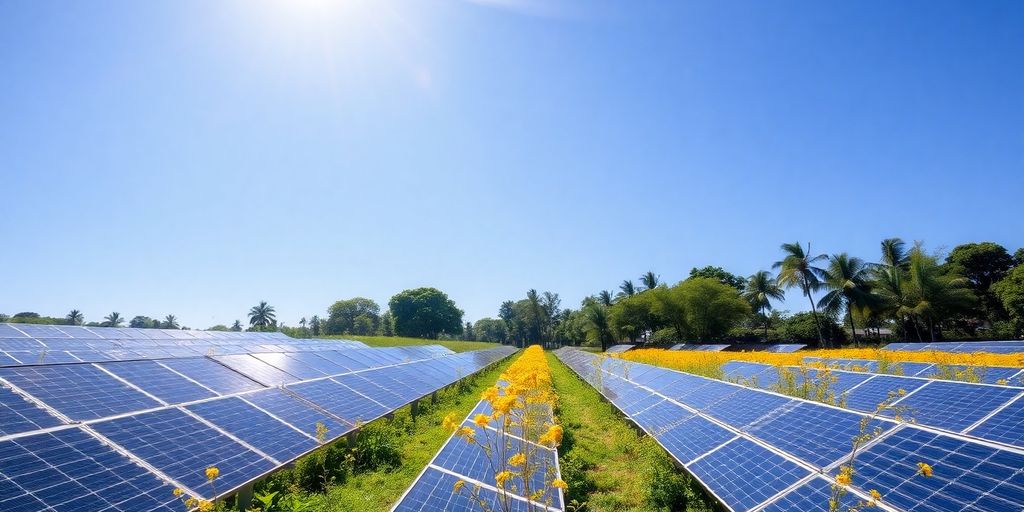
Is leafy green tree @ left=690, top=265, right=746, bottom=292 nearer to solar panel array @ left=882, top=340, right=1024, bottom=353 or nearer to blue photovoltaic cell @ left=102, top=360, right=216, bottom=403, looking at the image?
solar panel array @ left=882, top=340, right=1024, bottom=353

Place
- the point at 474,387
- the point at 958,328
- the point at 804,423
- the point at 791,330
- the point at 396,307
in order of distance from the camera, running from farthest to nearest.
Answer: the point at 396,307 → the point at 791,330 → the point at 958,328 → the point at 474,387 → the point at 804,423

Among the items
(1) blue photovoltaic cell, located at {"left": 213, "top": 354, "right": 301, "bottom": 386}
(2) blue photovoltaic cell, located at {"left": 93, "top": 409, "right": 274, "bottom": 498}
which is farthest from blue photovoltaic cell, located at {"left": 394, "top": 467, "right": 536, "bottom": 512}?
(1) blue photovoltaic cell, located at {"left": 213, "top": 354, "right": 301, "bottom": 386}

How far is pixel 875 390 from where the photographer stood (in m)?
7.75

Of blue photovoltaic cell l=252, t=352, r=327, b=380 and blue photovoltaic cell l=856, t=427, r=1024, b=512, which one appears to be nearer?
blue photovoltaic cell l=856, t=427, r=1024, b=512

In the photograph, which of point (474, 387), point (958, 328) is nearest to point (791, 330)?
point (958, 328)

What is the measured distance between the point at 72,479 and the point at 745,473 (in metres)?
7.17

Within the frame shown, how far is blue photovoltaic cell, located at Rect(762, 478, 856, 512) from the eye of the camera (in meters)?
3.68

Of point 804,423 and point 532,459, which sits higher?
point 804,423

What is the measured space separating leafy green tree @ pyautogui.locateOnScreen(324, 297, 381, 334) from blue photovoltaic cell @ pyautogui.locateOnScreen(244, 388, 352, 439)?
123076 mm

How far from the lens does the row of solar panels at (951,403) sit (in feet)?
14.8

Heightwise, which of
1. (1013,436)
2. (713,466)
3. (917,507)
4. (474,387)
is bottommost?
(474,387)

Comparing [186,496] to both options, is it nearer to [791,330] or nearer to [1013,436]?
[1013,436]

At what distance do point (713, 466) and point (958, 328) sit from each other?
203 feet

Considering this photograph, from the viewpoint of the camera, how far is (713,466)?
209 inches
